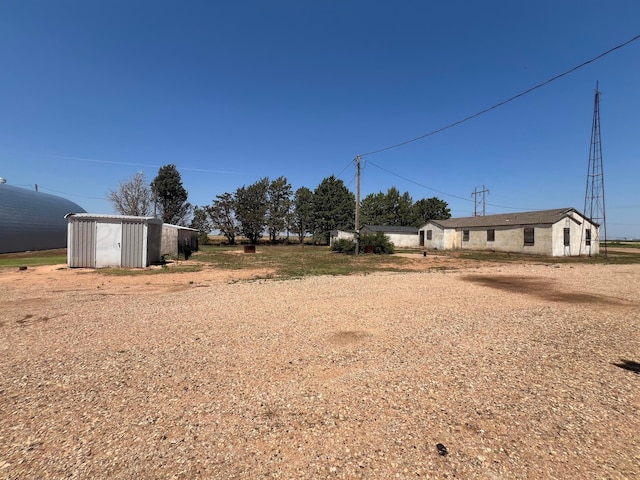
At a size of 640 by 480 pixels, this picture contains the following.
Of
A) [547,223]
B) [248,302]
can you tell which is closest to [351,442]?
[248,302]

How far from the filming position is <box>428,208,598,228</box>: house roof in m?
29.6

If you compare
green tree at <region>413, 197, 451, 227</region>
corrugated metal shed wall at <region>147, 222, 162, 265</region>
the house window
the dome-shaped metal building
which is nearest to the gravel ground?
corrugated metal shed wall at <region>147, 222, 162, 265</region>

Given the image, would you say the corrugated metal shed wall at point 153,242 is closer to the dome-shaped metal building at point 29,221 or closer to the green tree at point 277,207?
the dome-shaped metal building at point 29,221

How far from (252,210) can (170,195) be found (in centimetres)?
1393

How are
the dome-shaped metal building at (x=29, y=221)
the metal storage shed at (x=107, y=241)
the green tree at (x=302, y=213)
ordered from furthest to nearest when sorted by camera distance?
the green tree at (x=302, y=213) → the dome-shaped metal building at (x=29, y=221) → the metal storage shed at (x=107, y=241)

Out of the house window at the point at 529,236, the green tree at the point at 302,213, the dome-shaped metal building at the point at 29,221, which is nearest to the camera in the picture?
the dome-shaped metal building at the point at 29,221

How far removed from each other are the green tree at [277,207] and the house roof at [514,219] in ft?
86.8

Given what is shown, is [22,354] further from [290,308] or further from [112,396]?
[290,308]

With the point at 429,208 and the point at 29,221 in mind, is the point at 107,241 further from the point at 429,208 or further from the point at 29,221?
the point at 429,208

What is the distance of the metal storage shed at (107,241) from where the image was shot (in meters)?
16.6

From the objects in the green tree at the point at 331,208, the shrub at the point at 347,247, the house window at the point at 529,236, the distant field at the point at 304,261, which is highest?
the green tree at the point at 331,208

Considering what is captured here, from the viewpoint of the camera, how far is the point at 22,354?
453cm

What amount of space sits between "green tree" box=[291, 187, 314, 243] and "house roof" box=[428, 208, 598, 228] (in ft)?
81.2

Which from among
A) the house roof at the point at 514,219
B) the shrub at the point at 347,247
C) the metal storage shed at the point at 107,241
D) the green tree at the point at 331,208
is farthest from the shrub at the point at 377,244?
the green tree at the point at 331,208
